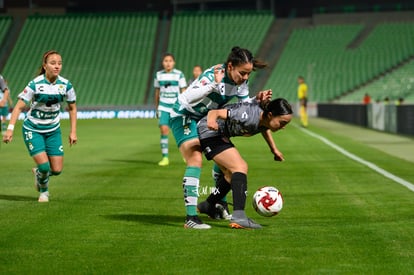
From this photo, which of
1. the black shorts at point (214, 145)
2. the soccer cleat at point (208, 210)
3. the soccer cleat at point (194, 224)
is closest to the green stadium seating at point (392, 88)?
the soccer cleat at point (208, 210)

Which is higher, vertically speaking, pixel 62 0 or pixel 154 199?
pixel 62 0

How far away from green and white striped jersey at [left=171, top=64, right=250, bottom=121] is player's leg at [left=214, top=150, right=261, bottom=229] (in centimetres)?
56

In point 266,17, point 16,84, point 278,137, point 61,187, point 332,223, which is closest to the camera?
point 332,223

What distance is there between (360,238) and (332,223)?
3.96 ft

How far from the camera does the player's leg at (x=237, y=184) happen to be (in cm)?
957

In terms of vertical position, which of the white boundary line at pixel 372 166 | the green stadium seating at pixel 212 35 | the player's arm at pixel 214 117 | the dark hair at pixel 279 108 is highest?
the green stadium seating at pixel 212 35

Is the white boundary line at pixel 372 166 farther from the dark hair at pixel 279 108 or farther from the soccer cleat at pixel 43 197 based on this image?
the soccer cleat at pixel 43 197

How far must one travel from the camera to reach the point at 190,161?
32.8 feet

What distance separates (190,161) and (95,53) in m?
61.3

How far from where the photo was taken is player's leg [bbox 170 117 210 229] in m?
9.81

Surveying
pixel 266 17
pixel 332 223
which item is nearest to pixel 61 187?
pixel 332 223

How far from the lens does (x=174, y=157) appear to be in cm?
2227

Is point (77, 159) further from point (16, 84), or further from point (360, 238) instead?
point (16, 84)

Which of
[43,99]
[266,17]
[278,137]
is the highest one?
[266,17]
